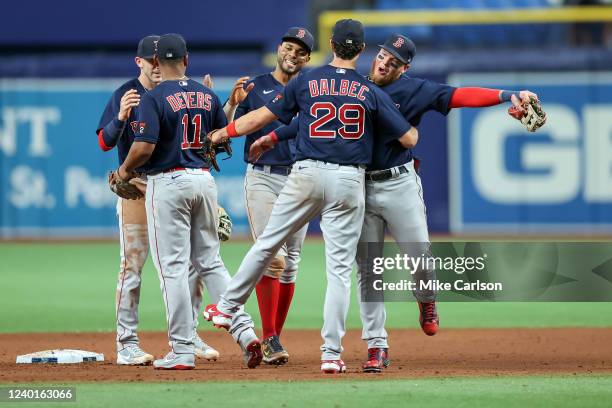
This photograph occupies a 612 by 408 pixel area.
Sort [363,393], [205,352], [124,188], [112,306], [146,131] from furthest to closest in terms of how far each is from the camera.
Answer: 1. [112,306]
2. [205,352]
3. [124,188]
4. [146,131]
5. [363,393]

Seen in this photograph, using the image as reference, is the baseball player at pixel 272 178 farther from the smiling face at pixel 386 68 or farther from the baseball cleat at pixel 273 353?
the smiling face at pixel 386 68

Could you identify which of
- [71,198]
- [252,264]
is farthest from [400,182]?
[71,198]

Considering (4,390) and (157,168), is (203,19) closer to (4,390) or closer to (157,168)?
(157,168)

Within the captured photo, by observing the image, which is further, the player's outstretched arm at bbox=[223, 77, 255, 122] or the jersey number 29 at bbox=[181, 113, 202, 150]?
the player's outstretched arm at bbox=[223, 77, 255, 122]

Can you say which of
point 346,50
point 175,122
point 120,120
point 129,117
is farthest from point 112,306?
point 346,50

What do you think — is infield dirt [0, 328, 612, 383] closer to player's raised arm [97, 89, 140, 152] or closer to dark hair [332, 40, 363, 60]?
player's raised arm [97, 89, 140, 152]

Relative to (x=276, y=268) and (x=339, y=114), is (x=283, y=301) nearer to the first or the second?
(x=276, y=268)

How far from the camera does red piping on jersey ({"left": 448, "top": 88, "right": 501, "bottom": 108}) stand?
21.3ft

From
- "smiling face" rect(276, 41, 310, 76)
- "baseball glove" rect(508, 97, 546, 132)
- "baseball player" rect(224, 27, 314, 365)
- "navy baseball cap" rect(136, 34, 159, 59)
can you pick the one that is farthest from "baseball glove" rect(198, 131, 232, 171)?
"baseball glove" rect(508, 97, 546, 132)

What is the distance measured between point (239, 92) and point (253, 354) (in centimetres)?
170

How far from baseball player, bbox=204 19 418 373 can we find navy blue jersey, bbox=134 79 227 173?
0.52 meters

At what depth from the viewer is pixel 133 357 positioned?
6.87m

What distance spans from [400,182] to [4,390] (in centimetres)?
246

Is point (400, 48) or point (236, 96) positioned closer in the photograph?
point (400, 48)
